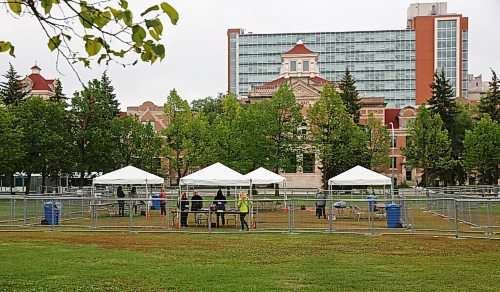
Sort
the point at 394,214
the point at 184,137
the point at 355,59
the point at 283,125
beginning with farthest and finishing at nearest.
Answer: the point at 355,59, the point at 184,137, the point at 283,125, the point at 394,214

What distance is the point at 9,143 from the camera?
181 feet

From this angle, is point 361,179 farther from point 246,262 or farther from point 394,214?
point 246,262

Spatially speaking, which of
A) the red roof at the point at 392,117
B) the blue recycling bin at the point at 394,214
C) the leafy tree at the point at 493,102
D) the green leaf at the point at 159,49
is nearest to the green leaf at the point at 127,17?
the green leaf at the point at 159,49

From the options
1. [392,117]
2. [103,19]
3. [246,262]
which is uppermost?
[392,117]

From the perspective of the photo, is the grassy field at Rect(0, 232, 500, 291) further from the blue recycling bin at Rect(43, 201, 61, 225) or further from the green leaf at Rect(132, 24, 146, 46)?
the green leaf at Rect(132, 24, 146, 46)

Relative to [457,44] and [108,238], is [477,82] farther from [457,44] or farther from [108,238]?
[108,238]

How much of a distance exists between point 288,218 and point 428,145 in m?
42.3

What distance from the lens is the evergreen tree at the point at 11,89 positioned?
74.9 m

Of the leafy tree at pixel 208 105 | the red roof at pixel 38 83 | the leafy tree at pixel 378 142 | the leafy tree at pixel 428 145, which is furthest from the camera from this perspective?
the leafy tree at pixel 208 105

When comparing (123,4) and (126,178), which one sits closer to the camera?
(123,4)

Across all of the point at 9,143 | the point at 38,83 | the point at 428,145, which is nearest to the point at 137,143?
the point at 9,143

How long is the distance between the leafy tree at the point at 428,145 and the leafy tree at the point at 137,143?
985 inches

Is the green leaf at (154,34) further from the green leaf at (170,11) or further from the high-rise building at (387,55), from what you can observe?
the high-rise building at (387,55)

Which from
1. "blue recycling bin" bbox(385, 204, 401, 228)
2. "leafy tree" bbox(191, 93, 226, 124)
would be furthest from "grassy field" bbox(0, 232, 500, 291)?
"leafy tree" bbox(191, 93, 226, 124)
